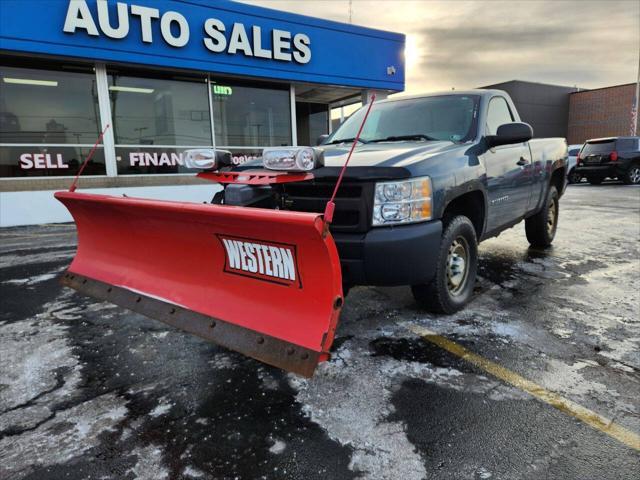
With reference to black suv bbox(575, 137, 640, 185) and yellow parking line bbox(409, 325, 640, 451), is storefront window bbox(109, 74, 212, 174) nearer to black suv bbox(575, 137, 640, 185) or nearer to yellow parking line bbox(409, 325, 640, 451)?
yellow parking line bbox(409, 325, 640, 451)

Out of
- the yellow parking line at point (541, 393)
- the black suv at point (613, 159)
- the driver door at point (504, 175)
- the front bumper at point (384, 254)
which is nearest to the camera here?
the yellow parking line at point (541, 393)

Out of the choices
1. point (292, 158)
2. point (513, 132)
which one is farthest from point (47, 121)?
point (513, 132)

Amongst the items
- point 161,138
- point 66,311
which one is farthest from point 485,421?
point 161,138

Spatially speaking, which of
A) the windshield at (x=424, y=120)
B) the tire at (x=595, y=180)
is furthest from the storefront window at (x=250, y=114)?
the tire at (x=595, y=180)

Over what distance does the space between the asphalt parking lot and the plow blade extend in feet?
1.22

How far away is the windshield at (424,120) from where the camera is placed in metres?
3.91

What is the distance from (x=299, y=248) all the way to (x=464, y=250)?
1.98m

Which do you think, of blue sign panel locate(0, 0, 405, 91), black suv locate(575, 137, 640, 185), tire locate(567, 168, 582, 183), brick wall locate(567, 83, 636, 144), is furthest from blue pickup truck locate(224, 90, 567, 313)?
brick wall locate(567, 83, 636, 144)

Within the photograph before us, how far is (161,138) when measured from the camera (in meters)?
10.6

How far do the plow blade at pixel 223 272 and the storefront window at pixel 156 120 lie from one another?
7304 millimetres

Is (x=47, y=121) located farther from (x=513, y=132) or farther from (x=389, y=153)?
(x=513, y=132)

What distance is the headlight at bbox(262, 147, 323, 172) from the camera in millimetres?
2617

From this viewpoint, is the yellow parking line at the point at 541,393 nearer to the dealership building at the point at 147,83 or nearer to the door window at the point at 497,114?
the door window at the point at 497,114

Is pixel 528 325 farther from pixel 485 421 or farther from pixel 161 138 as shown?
pixel 161 138
